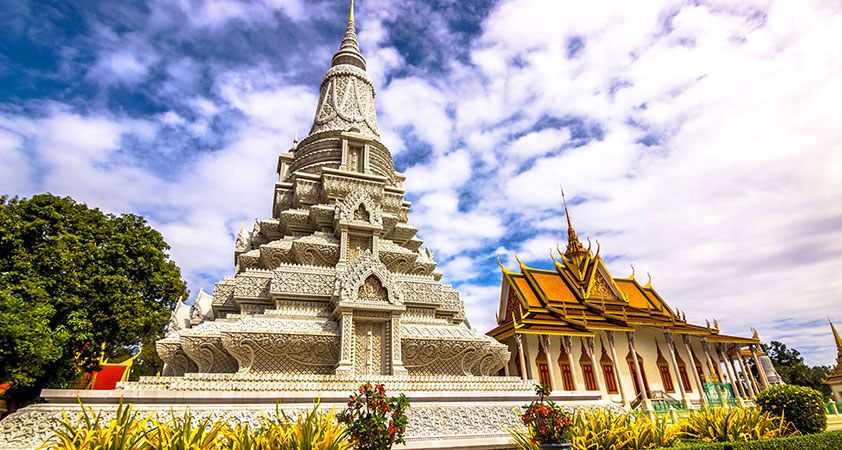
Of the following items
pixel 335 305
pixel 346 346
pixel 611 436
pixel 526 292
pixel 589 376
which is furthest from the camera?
pixel 526 292

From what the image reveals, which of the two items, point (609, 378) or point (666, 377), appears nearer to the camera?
point (609, 378)

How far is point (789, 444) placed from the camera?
7293 mm

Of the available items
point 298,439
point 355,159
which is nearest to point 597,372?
point 355,159

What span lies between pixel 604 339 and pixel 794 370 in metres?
32.9

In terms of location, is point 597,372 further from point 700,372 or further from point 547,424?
point 547,424

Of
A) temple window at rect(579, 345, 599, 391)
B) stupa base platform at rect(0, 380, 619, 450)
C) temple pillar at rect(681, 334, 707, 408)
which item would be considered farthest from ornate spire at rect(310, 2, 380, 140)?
temple pillar at rect(681, 334, 707, 408)

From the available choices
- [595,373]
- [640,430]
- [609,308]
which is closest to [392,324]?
[640,430]

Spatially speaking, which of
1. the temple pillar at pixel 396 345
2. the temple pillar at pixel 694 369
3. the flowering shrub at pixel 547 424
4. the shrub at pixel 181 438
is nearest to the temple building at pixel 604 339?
the temple pillar at pixel 694 369

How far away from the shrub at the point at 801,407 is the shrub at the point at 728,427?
51 centimetres

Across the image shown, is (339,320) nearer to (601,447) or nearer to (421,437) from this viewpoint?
(421,437)

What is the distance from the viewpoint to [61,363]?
1214 centimetres

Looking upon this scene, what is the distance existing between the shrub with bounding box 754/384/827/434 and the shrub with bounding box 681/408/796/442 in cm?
51

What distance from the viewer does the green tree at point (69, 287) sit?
10.1 metres

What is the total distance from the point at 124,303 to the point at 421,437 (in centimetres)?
1135
